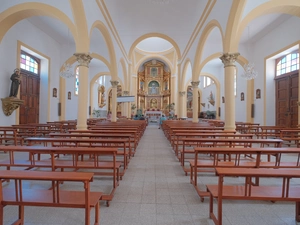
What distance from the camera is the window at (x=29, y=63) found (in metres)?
11.1

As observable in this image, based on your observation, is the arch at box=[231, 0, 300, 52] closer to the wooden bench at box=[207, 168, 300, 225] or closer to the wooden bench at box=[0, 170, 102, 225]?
the wooden bench at box=[207, 168, 300, 225]

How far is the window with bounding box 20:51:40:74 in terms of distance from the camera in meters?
11.1

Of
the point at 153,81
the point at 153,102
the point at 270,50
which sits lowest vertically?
the point at 153,102

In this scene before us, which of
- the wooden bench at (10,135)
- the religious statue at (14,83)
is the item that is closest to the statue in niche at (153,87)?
the religious statue at (14,83)

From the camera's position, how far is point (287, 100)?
1088 centimetres

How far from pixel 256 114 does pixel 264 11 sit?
7852mm

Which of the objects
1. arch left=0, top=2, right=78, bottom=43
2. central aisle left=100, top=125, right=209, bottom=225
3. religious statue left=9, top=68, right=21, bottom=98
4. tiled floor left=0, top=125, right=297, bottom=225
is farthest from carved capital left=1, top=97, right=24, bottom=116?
tiled floor left=0, top=125, right=297, bottom=225

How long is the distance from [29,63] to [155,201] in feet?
40.8

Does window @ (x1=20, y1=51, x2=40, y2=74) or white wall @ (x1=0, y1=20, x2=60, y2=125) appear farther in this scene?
window @ (x1=20, y1=51, x2=40, y2=74)

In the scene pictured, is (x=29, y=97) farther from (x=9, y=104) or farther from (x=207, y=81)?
(x=207, y=81)

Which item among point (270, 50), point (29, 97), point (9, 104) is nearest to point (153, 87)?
point (270, 50)

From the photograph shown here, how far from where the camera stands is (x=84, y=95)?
24.5 ft

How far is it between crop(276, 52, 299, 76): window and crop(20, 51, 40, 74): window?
15.1m

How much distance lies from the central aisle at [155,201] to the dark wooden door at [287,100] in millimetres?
9497
